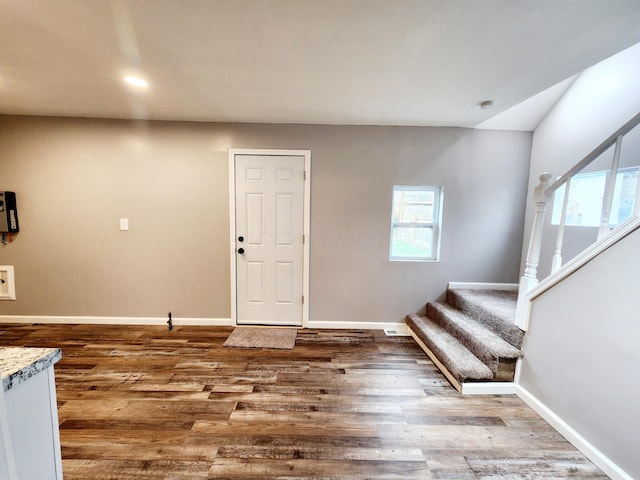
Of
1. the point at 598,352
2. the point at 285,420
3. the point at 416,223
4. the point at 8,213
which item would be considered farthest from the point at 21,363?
the point at 8,213

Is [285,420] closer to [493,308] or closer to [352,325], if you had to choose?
[352,325]

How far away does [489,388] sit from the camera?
2033mm

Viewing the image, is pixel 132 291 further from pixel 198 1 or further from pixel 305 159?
pixel 198 1

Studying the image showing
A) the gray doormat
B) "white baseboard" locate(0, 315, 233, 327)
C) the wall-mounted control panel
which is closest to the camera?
the gray doormat

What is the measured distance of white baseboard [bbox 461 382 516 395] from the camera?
2014 millimetres

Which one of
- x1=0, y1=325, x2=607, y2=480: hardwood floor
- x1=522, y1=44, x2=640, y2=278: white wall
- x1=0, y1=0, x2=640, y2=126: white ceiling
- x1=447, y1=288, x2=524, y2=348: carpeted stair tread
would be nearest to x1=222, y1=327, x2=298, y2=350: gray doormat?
x1=0, y1=325, x2=607, y2=480: hardwood floor

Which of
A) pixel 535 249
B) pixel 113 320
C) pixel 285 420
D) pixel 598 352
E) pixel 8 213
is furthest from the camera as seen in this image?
pixel 113 320

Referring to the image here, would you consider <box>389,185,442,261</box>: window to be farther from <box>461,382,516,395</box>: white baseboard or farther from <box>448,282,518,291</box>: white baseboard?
<box>461,382,516,395</box>: white baseboard

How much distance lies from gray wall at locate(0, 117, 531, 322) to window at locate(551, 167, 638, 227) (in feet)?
1.58

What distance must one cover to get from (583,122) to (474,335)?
2252 millimetres

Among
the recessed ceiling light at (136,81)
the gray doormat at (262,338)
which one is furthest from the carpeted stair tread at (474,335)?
the recessed ceiling light at (136,81)

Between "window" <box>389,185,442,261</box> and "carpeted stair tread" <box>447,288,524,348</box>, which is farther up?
"window" <box>389,185,442,261</box>

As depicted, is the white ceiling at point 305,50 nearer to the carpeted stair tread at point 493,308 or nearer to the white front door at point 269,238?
the white front door at point 269,238

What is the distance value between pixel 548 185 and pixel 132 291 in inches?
164
